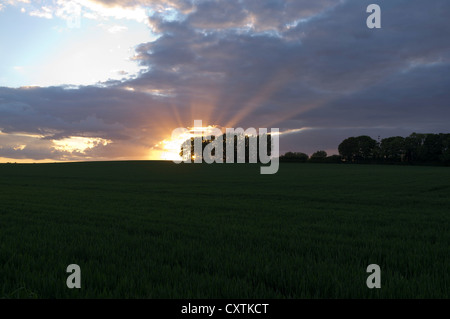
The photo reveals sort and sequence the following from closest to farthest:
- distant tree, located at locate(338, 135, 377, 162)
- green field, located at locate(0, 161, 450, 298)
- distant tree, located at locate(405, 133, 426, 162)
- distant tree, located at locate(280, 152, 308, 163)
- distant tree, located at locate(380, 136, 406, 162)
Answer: green field, located at locate(0, 161, 450, 298), distant tree, located at locate(280, 152, 308, 163), distant tree, located at locate(405, 133, 426, 162), distant tree, located at locate(380, 136, 406, 162), distant tree, located at locate(338, 135, 377, 162)

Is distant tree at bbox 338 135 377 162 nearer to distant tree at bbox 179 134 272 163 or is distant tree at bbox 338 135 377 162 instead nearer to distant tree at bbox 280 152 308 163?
distant tree at bbox 280 152 308 163

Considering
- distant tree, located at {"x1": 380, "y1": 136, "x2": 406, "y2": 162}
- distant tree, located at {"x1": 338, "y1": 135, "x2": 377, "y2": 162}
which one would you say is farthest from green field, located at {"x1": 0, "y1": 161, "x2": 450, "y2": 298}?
distant tree, located at {"x1": 338, "y1": 135, "x2": 377, "y2": 162}

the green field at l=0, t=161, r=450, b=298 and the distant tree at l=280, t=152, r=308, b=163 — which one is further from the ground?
the distant tree at l=280, t=152, r=308, b=163

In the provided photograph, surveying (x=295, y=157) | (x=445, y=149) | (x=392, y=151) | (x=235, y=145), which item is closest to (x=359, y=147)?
(x=392, y=151)

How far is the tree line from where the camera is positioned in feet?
436

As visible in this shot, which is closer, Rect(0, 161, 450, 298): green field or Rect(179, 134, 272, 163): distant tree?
Rect(0, 161, 450, 298): green field

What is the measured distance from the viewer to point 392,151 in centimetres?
15600

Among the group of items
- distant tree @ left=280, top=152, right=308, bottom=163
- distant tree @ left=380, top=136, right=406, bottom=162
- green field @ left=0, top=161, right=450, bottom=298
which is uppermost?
distant tree @ left=380, top=136, right=406, bottom=162

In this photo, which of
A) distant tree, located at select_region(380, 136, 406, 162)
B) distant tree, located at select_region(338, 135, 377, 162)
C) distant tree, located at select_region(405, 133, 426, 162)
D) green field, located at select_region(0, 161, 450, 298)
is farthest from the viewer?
distant tree, located at select_region(338, 135, 377, 162)

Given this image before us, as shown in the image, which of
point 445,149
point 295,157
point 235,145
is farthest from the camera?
point 235,145

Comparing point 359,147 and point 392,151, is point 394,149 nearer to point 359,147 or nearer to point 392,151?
point 392,151

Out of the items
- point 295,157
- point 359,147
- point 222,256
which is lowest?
point 222,256
